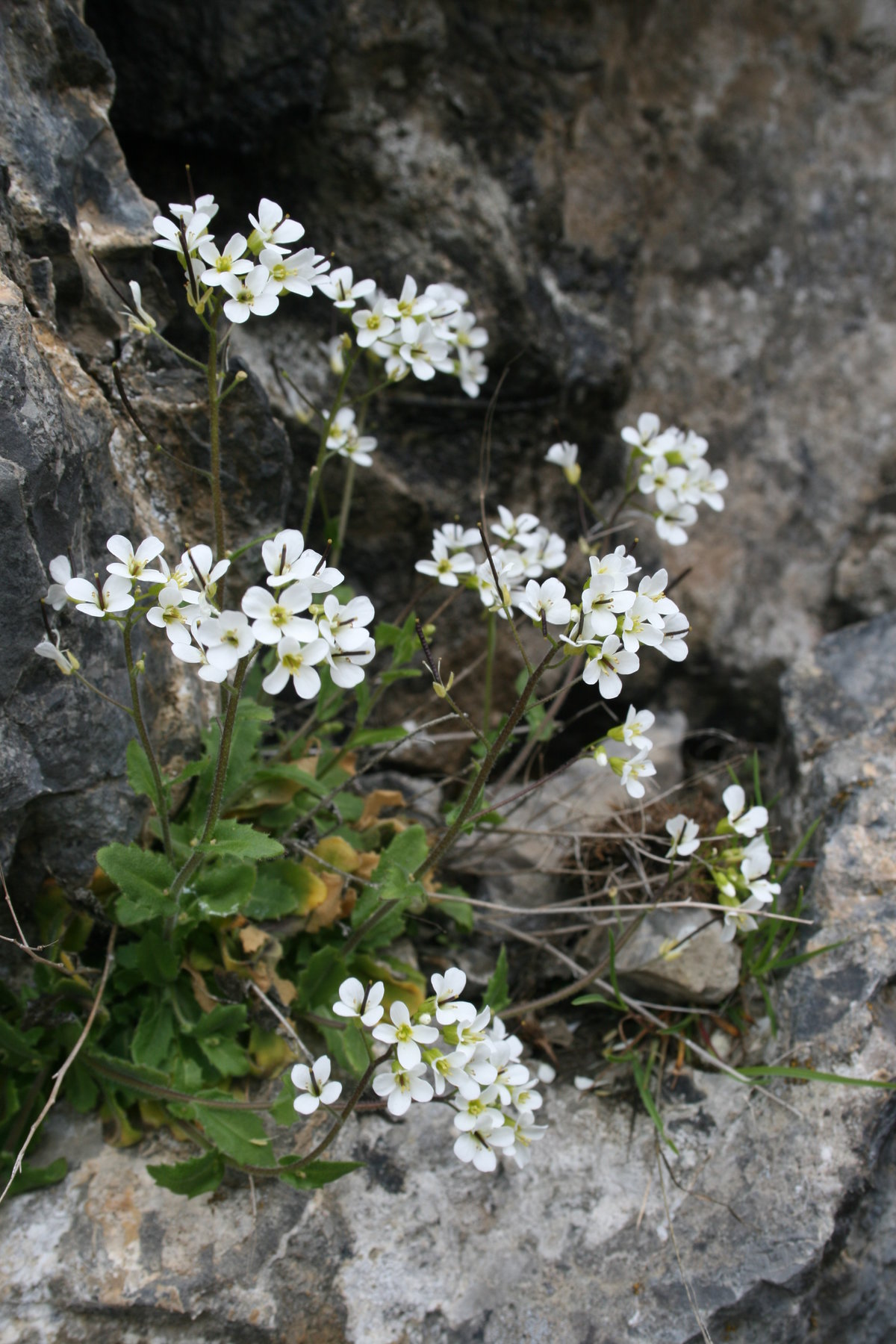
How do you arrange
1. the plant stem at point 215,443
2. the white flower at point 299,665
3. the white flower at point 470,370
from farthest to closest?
the white flower at point 470,370 < the plant stem at point 215,443 < the white flower at point 299,665

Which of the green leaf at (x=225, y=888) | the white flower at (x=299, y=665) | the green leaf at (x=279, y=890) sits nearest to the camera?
the white flower at (x=299, y=665)

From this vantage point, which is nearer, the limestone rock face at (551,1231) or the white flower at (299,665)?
the white flower at (299,665)

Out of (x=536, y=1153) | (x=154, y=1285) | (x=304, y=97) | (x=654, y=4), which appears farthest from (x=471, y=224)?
(x=154, y=1285)

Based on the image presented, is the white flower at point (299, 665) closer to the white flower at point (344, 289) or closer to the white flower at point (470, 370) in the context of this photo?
the white flower at point (344, 289)

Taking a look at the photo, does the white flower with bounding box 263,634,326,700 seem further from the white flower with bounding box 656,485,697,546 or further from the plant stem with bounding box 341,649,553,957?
the white flower with bounding box 656,485,697,546

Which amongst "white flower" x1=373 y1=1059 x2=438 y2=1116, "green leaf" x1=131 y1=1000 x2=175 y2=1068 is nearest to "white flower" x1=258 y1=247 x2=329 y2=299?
"white flower" x1=373 y1=1059 x2=438 y2=1116

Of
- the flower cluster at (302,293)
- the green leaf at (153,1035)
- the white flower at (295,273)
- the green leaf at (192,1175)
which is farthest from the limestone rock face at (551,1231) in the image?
the white flower at (295,273)

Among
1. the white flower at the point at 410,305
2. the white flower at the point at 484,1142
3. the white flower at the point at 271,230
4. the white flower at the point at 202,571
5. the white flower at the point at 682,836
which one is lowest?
the white flower at the point at 484,1142

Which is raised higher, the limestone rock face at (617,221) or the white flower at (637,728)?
the limestone rock face at (617,221)
